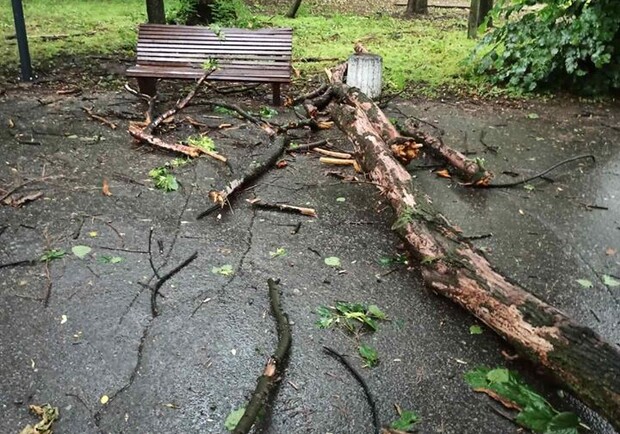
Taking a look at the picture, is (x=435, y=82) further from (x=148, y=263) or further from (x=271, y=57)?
(x=148, y=263)

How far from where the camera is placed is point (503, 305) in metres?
3.01

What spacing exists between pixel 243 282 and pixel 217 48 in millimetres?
4650

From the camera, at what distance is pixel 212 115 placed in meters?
6.79

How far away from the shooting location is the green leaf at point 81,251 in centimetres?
373

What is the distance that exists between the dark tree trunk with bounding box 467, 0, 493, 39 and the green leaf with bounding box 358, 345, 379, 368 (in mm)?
9141

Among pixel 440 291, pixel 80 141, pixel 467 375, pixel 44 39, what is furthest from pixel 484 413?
pixel 44 39

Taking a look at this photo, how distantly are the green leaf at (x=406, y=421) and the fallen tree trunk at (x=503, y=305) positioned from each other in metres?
0.69

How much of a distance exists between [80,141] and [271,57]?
9.06 feet

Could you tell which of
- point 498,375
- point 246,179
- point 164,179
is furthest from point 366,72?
point 498,375

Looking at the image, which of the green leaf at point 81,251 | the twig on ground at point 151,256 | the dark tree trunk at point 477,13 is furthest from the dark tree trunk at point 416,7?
the green leaf at point 81,251

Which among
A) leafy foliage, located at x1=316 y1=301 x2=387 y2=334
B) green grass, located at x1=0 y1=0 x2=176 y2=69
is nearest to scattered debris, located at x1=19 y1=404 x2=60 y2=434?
leafy foliage, located at x1=316 y1=301 x2=387 y2=334

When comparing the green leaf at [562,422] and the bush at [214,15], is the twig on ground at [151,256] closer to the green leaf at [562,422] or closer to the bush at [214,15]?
the green leaf at [562,422]

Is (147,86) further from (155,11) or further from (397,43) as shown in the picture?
(397,43)

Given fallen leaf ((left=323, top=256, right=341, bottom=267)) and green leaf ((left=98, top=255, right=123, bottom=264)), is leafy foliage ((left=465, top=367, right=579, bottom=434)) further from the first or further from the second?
green leaf ((left=98, top=255, right=123, bottom=264))
